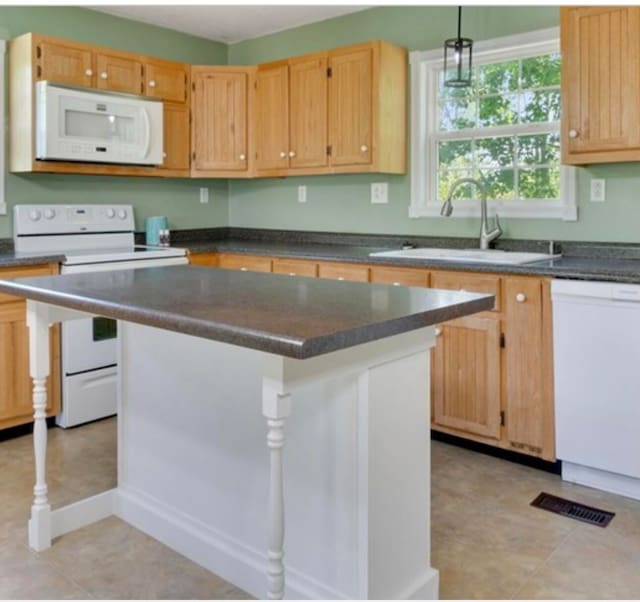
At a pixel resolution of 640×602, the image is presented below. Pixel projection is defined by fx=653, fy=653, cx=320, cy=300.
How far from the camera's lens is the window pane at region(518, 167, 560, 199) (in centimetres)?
334

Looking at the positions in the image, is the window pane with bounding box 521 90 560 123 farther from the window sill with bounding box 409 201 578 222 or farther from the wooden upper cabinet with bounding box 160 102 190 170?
the wooden upper cabinet with bounding box 160 102 190 170

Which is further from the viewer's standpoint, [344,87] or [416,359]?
[344,87]

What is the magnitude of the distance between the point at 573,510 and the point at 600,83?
174 cm

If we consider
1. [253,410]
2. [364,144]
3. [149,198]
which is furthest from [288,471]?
[149,198]

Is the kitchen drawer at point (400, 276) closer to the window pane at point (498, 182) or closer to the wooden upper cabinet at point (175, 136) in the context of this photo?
the window pane at point (498, 182)

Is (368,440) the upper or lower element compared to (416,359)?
lower

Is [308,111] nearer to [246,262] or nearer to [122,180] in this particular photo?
[246,262]

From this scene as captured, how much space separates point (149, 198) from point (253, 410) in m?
2.78

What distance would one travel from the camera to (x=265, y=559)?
1972mm

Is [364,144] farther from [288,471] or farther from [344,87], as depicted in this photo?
[288,471]

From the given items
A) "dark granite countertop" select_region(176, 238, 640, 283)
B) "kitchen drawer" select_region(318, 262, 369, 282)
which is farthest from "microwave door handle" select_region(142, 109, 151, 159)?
"kitchen drawer" select_region(318, 262, 369, 282)

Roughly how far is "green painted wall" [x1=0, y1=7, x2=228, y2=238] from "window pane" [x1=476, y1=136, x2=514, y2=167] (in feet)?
6.65

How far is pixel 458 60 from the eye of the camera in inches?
130

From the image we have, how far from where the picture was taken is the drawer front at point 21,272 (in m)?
3.12
